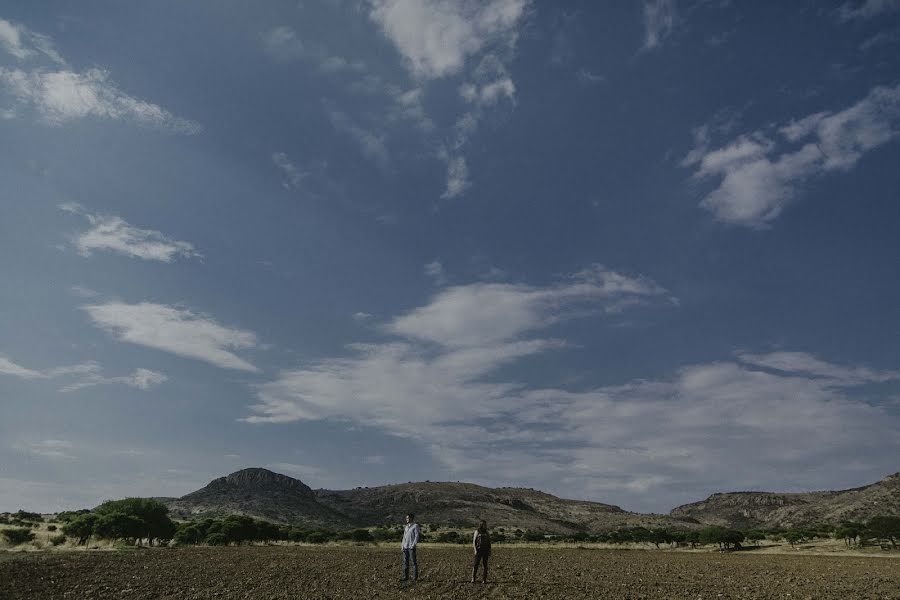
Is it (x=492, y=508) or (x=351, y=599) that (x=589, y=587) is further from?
(x=492, y=508)

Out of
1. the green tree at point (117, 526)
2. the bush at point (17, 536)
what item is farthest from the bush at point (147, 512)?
the bush at point (17, 536)

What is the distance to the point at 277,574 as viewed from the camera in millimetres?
30797

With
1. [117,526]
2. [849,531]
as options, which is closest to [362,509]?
[117,526]

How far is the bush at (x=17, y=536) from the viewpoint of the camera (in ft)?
177

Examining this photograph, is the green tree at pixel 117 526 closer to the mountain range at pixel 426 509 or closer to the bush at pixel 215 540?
the bush at pixel 215 540

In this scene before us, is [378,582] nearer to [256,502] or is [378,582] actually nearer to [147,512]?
[147,512]

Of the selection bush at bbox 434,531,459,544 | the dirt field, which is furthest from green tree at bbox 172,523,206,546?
bush at bbox 434,531,459,544

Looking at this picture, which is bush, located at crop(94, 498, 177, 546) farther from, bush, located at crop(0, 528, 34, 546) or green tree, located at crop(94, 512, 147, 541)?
bush, located at crop(0, 528, 34, 546)

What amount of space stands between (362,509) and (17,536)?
136 m

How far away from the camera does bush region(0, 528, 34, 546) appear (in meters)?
→ 53.9

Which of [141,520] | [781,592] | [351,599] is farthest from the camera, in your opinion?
[141,520]

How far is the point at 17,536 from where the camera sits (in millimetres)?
54969

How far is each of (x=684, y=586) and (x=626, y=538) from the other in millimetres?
79418

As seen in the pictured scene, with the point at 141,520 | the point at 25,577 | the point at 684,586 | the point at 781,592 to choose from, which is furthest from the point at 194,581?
the point at 141,520
